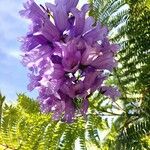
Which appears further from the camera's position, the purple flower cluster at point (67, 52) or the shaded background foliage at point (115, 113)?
the shaded background foliage at point (115, 113)

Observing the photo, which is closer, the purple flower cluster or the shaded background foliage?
the purple flower cluster

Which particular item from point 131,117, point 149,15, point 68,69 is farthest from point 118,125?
point 68,69

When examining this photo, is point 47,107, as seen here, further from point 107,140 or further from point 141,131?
point 107,140

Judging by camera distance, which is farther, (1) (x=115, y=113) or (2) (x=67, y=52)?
(1) (x=115, y=113)
